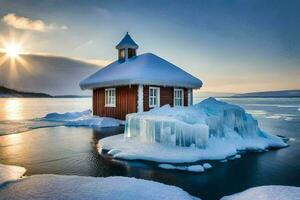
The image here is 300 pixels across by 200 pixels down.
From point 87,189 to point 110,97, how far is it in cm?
1442

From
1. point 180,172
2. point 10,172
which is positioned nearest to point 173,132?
point 180,172

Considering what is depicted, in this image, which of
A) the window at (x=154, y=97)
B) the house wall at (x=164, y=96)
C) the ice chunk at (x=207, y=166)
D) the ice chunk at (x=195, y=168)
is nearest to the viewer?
the ice chunk at (x=195, y=168)

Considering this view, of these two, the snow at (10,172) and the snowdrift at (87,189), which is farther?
the snow at (10,172)

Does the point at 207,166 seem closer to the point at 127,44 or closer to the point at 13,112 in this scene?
the point at 127,44

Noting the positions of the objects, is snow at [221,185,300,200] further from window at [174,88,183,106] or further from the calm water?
window at [174,88,183,106]

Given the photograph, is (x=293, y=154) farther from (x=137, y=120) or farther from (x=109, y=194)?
(x=109, y=194)

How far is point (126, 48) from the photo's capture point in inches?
858

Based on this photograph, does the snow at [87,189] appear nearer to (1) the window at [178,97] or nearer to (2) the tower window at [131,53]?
(1) the window at [178,97]

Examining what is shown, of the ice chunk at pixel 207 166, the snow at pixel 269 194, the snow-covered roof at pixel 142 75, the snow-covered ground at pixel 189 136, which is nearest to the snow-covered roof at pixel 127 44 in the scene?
the snow-covered roof at pixel 142 75

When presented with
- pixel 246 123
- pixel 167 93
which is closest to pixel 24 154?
pixel 246 123

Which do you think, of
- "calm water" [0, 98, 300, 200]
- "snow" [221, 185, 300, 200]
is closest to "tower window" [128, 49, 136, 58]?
"calm water" [0, 98, 300, 200]

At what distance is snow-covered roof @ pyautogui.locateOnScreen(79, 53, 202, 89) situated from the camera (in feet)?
55.3

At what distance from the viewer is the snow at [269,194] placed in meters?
4.85

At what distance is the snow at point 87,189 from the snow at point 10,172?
439 mm
